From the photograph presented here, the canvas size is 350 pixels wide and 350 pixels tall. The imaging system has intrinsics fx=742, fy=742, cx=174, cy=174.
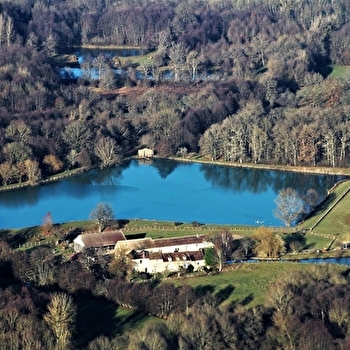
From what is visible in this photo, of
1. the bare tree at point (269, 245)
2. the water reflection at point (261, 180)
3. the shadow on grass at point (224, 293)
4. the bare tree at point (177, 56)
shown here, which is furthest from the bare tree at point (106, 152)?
the bare tree at point (177, 56)

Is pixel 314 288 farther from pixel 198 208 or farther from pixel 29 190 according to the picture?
pixel 29 190

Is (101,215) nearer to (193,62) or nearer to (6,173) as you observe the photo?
(6,173)

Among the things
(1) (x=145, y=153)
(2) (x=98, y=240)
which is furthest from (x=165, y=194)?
(2) (x=98, y=240)

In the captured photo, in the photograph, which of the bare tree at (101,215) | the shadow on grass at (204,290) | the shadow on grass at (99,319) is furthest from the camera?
the bare tree at (101,215)

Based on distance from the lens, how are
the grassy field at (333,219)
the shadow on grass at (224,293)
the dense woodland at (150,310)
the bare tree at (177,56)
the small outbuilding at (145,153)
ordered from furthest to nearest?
the bare tree at (177,56) → the small outbuilding at (145,153) → the grassy field at (333,219) → the shadow on grass at (224,293) → the dense woodland at (150,310)

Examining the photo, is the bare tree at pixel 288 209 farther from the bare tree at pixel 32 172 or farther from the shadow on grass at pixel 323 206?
the bare tree at pixel 32 172

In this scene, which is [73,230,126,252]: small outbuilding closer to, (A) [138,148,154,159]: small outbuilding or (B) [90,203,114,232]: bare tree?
(B) [90,203,114,232]: bare tree

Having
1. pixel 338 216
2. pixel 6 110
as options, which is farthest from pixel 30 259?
pixel 6 110
